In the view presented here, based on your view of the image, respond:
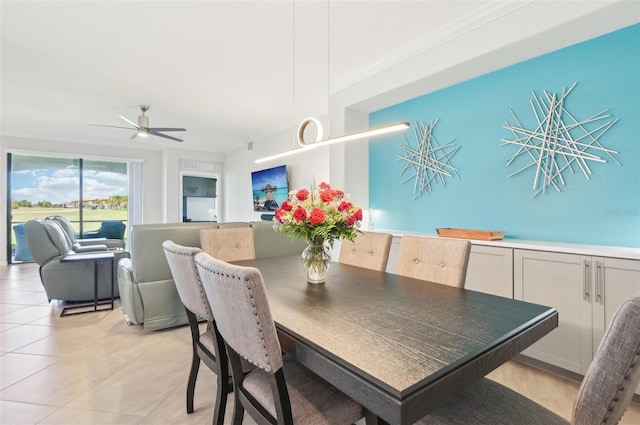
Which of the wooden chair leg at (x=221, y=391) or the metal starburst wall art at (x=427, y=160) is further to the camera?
the metal starburst wall art at (x=427, y=160)

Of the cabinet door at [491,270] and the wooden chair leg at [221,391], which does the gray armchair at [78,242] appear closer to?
the wooden chair leg at [221,391]

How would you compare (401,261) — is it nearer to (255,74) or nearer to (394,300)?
(394,300)

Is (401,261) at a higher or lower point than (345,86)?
lower

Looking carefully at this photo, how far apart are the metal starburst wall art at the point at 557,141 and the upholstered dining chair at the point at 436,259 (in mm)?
1310

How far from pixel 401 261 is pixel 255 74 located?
2780 mm

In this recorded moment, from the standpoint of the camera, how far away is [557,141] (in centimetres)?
247

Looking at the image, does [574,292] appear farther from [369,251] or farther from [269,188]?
[269,188]

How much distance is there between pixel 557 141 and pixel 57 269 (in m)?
5.27

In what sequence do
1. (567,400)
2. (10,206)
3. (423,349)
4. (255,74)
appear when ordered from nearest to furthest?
(423,349) < (567,400) < (255,74) < (10,206)

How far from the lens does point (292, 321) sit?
1.20 metres

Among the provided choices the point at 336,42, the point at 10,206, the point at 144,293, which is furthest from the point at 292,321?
the point at 10,206

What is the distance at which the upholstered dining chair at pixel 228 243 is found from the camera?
8.59 feet

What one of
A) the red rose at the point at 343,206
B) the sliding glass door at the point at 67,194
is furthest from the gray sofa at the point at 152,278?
the sliding glass door at the point at 67,194

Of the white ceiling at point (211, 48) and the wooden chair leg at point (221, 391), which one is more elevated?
the white ceiling at point (211, 48)
